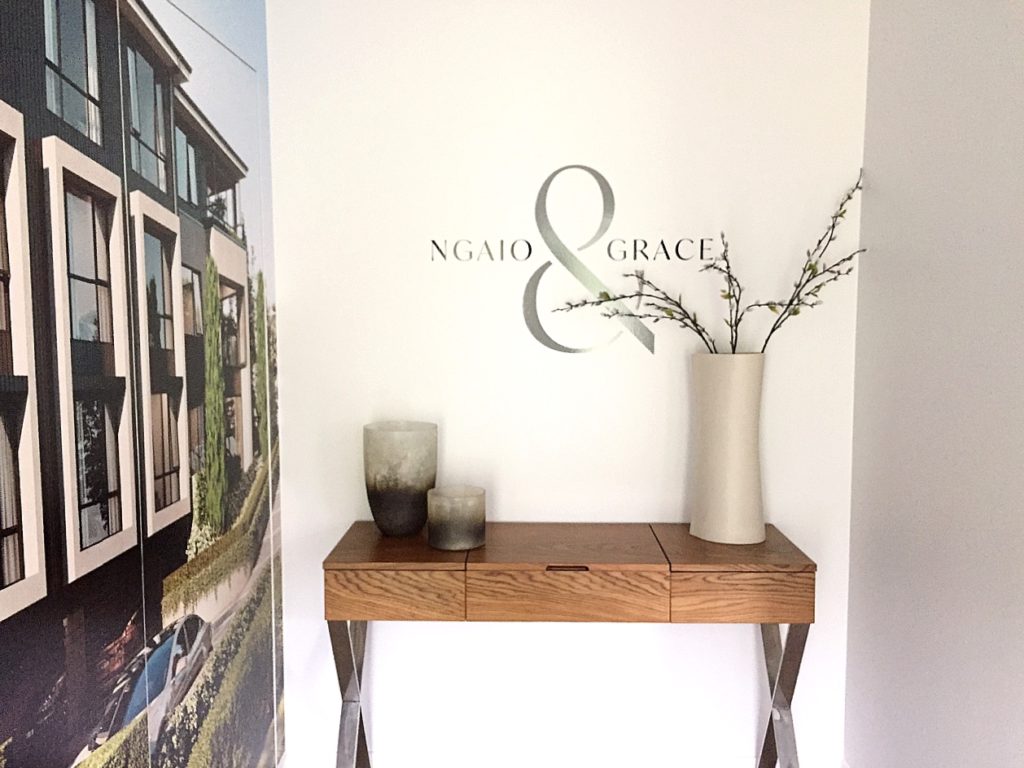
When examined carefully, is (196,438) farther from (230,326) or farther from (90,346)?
(90,346)

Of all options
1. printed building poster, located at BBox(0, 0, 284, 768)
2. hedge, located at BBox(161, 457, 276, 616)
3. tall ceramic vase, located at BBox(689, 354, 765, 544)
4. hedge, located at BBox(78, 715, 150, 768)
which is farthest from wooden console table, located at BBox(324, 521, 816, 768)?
hedge, located at BBox(78, 715, 150, 768)

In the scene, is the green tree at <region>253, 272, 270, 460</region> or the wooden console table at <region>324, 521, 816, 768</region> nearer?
the wooden console table at <region>324, 521, 816, 768</region>

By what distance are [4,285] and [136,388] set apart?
0.40 metres

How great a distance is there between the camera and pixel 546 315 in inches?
85.7

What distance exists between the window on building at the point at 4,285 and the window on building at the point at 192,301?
1.93ft

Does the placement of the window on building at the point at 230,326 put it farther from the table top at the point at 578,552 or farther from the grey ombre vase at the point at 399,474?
the table top at the point at 578,552

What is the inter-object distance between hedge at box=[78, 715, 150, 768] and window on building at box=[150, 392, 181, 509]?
0.40 metres

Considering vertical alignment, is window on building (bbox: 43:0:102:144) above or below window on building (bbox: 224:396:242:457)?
above

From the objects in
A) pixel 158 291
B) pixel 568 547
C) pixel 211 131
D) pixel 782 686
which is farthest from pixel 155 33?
pixel 782 686

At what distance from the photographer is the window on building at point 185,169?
162cm

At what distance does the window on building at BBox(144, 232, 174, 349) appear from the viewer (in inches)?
58.7

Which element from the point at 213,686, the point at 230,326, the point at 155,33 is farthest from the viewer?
the point at 230,326

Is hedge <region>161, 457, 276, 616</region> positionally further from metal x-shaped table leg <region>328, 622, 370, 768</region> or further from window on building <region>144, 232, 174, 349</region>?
window on building <region>144, 232, 174, 349</region>

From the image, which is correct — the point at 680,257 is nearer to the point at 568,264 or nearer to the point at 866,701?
the point at 568,264
